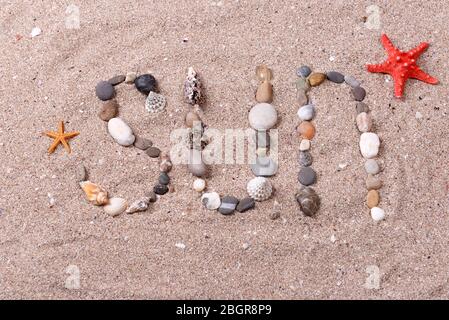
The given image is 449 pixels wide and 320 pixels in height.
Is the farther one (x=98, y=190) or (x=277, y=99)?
(x=277, y=99)

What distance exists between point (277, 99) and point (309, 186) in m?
0.43

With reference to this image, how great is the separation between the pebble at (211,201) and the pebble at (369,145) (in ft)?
2.14

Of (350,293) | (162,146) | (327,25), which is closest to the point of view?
(350,293)

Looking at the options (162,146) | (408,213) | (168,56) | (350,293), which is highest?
(168,56)

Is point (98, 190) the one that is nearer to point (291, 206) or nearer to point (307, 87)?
point (291, 206)

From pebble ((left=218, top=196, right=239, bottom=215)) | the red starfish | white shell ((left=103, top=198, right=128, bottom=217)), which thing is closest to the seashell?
white shell ((left=103, top=198, right=128, bottom=217))

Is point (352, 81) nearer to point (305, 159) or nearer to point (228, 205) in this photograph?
point (305, 159)

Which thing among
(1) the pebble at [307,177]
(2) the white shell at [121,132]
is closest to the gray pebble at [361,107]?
(1) the pebble at [307,177]

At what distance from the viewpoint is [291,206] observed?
258cm

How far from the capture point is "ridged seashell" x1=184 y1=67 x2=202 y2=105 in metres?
2.67

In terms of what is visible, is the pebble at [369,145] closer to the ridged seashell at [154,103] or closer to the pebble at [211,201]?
the pebble at [211,201]

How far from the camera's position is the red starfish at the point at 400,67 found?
8.85ft

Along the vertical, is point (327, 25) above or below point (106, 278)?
above

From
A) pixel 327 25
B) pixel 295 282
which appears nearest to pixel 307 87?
pixel 327 25
